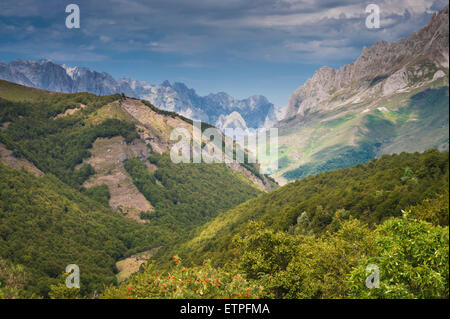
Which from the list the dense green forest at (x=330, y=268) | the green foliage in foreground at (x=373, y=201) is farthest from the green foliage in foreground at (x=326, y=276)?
the green foliage in foreground at (x=373, y=201)

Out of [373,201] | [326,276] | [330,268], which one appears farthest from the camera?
[373,201]

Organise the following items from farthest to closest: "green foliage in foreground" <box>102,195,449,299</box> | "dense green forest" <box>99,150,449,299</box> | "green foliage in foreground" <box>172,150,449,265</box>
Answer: "green foliage in foreground" <box>172,150,449,265</box> < "dense green forest" <box>99,150,449,299</box> < "green foliage in foreground" <box>102,195,449,299</box>

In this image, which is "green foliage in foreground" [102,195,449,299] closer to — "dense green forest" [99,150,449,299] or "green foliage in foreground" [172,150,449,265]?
"dense green forest" [99,150,449,299]

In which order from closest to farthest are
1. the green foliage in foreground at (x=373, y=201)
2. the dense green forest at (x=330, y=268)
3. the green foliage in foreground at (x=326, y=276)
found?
the green foliage in foreground at (x=326, y=276) < the dense green forest at (x=330, y=268) < the green foliage in foreground at (x=373, y=201)

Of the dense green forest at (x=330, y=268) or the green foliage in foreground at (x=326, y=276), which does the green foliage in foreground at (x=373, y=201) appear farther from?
the green foliage in foreground at (x=326, y=276)

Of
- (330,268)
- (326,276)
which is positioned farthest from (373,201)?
(326,276)

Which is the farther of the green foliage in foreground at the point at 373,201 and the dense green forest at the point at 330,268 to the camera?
the green foliage in foreground at the point at 373,201

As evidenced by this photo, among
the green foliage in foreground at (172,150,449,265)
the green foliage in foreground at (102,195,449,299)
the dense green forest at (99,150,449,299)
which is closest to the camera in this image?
the green foliage in foreground at (102,195,449,299)

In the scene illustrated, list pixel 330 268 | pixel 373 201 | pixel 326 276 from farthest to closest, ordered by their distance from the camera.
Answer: pixel 373 201, pixel 330 268, pixel 326 276

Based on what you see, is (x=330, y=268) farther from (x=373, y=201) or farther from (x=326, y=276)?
(x=373, y=201)

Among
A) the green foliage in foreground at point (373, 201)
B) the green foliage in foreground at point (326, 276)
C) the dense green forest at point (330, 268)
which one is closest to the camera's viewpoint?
the green foliage in foreground at point (326, 276)

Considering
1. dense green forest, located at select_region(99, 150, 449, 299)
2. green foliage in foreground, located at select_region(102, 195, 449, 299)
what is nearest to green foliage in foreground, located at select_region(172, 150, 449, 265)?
dense green forest, located at select_region(99, 150, 449, 299)
